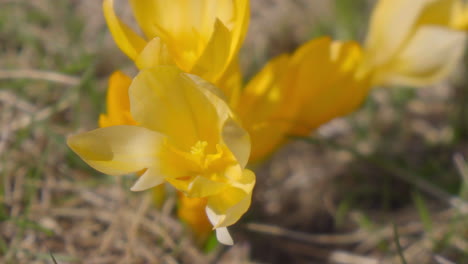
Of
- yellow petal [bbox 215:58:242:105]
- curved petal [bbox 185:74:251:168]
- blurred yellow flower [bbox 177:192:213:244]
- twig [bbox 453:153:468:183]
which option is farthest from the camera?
twig [bbox 453:153:468:183]

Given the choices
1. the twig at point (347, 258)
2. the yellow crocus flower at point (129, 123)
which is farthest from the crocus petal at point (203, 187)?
the twig at point (347, 258)

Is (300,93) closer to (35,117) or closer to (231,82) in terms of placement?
(231,82)

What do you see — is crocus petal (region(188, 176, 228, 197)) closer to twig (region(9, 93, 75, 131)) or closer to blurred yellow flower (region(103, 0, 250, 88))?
blurred yellow flower (region(103, 0, 250, 88))

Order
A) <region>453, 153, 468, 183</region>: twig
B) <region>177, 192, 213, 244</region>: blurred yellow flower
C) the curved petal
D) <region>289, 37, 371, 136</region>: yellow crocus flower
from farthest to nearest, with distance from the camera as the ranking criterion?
1. <region>453, 153, 468, 183</region>: twig
2. <region>289, 37, 371, 136</region>: yellow crocus flower
3. <region>177, 192, 213, 244</region>: blurred yellow flower
4. the curved petal

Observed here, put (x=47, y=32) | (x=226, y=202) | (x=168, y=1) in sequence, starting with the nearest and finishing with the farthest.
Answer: (x=226, y=202) < (x=168, y=1) < (x=47, y=32)

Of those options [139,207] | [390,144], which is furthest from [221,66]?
[390,144]

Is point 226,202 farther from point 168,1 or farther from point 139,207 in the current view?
point 139,207

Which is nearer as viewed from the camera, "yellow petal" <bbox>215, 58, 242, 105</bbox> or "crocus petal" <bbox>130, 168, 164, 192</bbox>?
"crocus petal" <bbox>130, 168, 164, 192</bbox>

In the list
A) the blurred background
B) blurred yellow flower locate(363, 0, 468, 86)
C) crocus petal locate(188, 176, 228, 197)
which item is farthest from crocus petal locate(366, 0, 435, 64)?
crocus petal locate(188, 176, 228, 197)
